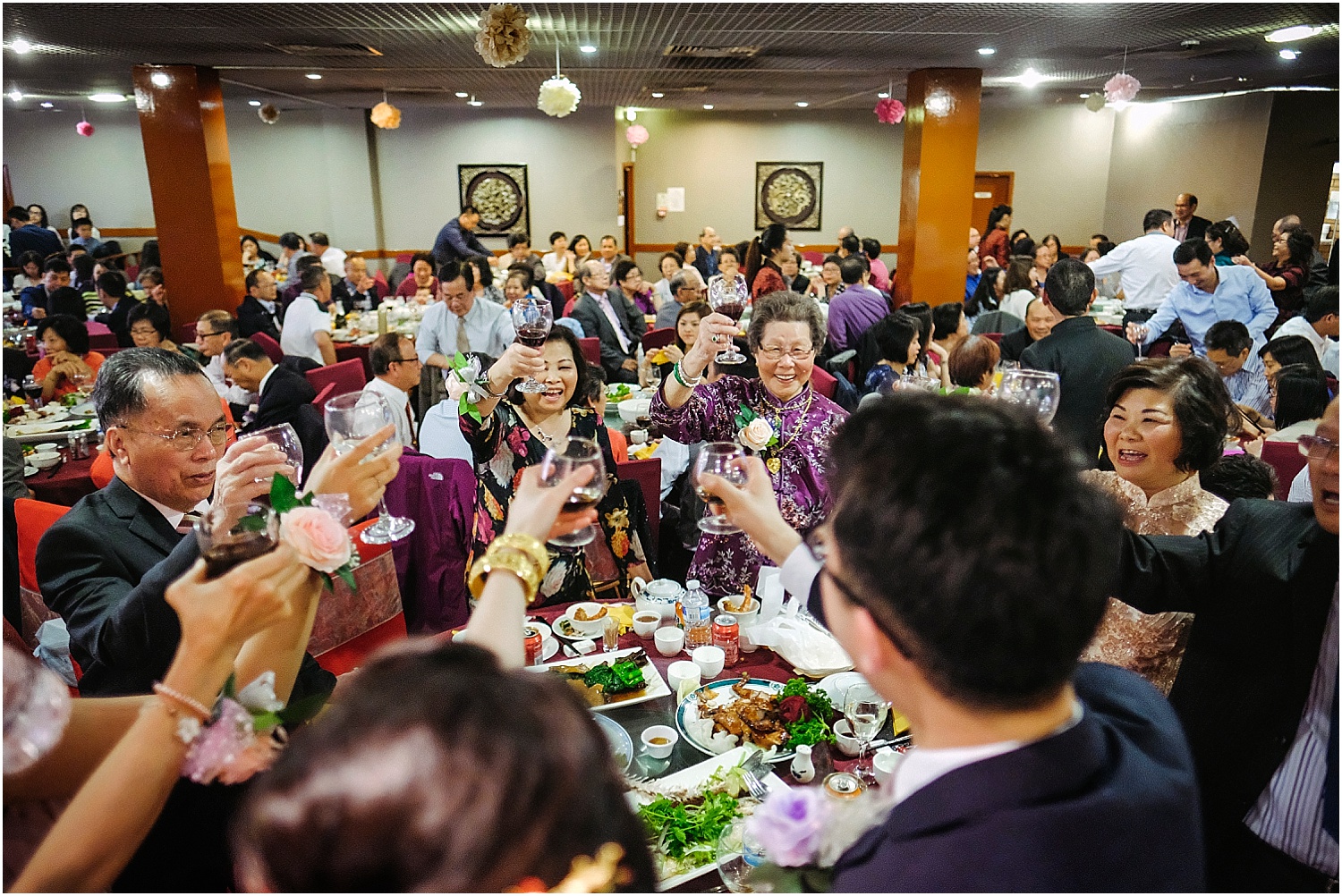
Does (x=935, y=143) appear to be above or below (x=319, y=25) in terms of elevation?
below

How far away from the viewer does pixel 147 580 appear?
1.48 metres

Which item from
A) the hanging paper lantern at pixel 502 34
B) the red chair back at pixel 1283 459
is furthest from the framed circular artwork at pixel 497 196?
the red chair back at pixel 1283 459

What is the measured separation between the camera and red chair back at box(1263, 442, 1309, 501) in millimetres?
3365

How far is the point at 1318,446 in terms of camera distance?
1367 millimetres

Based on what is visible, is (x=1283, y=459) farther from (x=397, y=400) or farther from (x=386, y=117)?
(x=386, y=117)

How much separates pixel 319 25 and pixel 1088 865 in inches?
270

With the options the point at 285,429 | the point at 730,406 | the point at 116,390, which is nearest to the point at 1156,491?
the point at 730,406

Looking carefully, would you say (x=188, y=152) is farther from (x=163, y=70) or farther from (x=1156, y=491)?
(x=1156, y=491)

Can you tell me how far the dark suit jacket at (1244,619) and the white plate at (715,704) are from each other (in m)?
0.75

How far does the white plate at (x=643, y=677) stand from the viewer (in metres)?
1.92

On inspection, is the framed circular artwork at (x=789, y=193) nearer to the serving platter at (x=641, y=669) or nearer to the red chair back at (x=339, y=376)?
the red chair back at (x=339, y=376)

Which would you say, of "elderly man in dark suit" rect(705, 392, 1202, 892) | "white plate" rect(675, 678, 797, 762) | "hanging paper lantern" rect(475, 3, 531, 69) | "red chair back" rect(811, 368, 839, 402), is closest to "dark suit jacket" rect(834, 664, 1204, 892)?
"elderly man in dark suit" rect(705, 392, 1202, 892)

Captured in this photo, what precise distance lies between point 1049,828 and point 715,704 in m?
1.11

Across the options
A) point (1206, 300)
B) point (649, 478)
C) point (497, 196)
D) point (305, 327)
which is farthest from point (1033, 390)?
point (497, 196)
